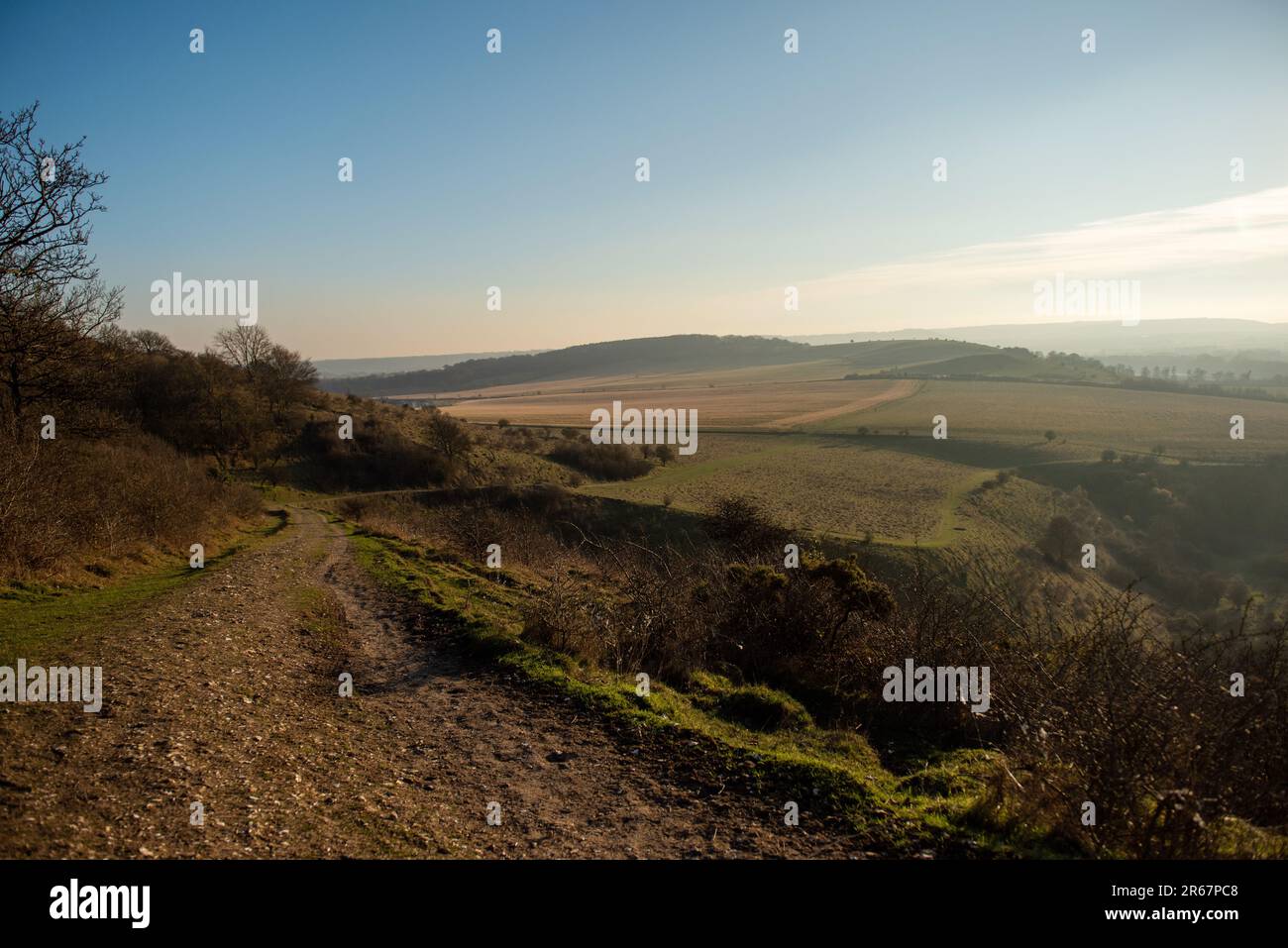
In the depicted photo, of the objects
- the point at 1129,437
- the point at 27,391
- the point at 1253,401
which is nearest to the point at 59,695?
the point at 27,391

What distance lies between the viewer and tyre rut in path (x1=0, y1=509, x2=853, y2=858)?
525cm

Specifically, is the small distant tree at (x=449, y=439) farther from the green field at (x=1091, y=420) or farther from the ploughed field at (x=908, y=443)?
the green field at (x=1091, y=420)

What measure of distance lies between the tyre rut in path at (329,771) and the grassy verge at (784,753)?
331 millimetres

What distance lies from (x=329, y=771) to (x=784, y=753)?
4.88 metres

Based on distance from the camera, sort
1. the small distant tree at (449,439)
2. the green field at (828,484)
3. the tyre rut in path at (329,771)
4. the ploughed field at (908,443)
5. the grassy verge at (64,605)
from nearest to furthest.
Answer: the tyre rut in path at (329,771), the grassy verge at (64,605), the green field at (828,484), the ploughed field at (908,443), the small distant tree at (449,439)

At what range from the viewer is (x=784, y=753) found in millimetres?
7625

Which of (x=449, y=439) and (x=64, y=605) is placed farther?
(x=449, y=439)

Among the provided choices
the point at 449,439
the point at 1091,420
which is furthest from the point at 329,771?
the point at 1091,420

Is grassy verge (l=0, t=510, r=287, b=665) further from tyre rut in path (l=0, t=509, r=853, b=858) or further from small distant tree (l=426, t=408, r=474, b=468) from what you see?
small distant tree (l=426, t=408, r=474, b=468)

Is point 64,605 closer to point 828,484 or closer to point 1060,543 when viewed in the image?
point 1060,543

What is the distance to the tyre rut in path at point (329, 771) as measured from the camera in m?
5.25

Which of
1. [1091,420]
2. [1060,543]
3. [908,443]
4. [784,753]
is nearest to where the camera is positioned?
[784,753]

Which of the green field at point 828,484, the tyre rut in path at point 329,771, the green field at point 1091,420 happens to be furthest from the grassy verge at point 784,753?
the green field at point 1091,420

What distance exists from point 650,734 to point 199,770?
4598mm
